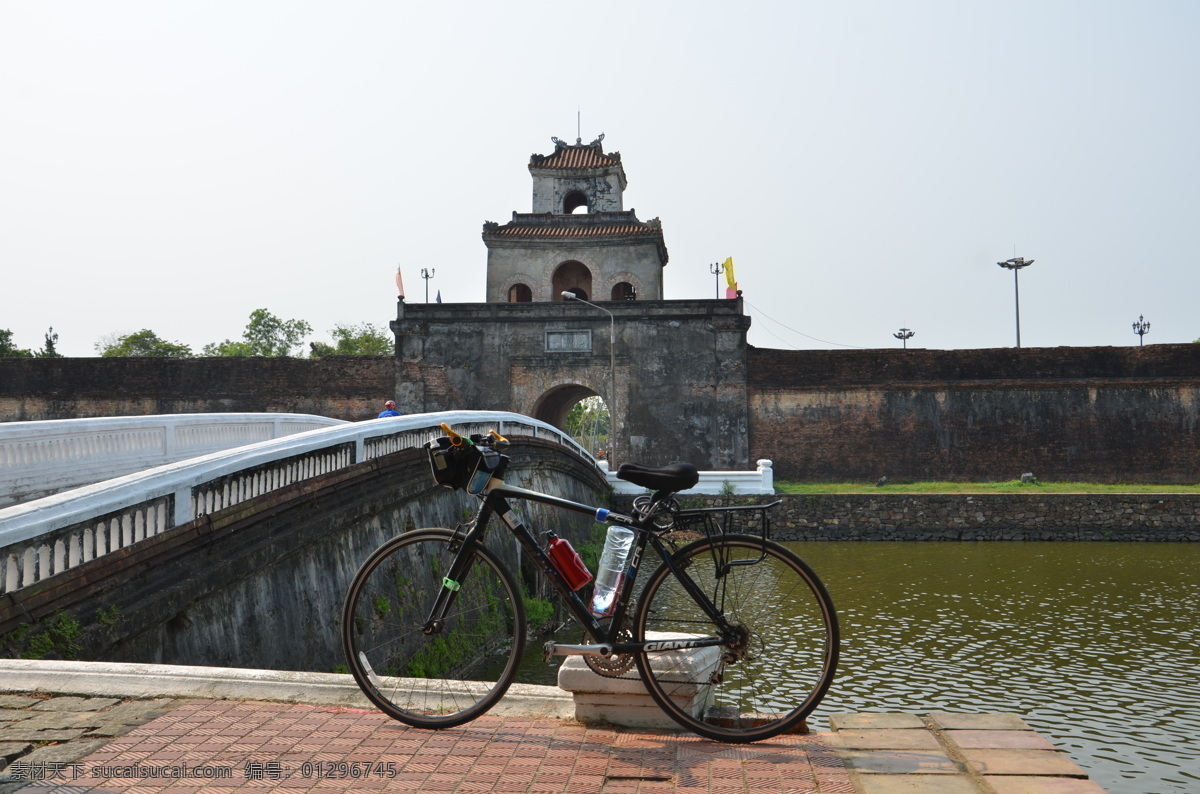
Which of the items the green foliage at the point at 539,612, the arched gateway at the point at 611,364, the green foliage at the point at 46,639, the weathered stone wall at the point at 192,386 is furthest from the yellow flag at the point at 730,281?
the green foliage at the point at 46,639

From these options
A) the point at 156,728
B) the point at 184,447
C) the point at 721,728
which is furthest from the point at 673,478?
the point at 184,447

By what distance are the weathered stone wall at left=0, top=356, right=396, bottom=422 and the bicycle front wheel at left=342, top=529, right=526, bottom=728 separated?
75.1 ft

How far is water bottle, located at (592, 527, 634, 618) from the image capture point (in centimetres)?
364

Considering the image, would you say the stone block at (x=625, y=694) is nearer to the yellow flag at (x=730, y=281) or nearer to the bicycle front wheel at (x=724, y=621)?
the bicycle front wheel at (x=724, y=621)

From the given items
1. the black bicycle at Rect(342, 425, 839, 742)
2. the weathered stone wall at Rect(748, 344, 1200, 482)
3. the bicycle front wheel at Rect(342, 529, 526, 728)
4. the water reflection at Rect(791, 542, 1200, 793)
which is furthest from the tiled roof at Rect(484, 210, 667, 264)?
the black bicycle at Rect(342, 425, 839, 742)

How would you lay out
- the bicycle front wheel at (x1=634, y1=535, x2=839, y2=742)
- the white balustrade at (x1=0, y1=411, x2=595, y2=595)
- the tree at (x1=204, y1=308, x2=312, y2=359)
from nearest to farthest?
the bicycle front wheel at (x1=634, y1=535, x2=839, y2=742) → the white balustrade at (x1=0, y1=411, x2=595, y2=595) → the tree at (x1=204, y1=308, x2=312, y2=359)

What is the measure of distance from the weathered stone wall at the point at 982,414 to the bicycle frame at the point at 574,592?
23.3m

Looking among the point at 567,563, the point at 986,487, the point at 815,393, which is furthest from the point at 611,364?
the point at 567,563

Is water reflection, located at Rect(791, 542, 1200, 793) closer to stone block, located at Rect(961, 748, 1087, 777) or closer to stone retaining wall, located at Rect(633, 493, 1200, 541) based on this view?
stone retaining wall, located at Rect(633, 493, 1200, 541)

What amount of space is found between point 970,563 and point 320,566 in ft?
45.2

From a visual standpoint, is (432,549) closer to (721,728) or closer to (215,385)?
(721,728)

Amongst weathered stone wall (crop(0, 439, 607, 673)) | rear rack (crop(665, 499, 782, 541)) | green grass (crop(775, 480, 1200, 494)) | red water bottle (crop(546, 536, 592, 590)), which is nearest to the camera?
rear rack (crop(665, 499, 782, 541))

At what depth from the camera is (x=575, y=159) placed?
103 ft

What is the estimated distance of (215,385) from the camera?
2753 cm
